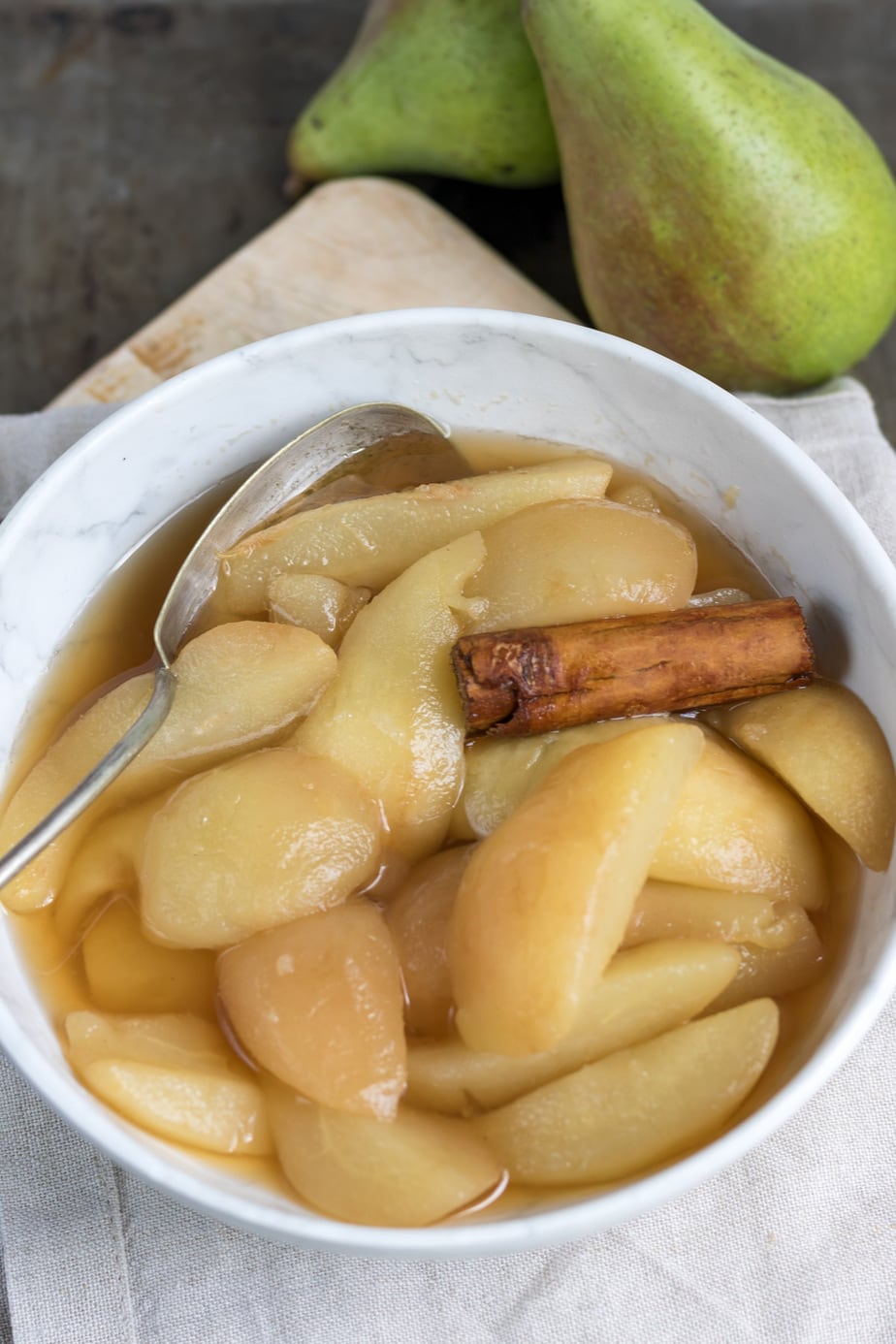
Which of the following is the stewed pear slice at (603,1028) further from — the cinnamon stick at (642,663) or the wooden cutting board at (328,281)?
the wooden cutting board at (328,281)

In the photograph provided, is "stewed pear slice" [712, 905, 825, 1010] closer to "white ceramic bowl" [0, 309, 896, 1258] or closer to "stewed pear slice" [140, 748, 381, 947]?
"white ceramic bowl" [0, 309, 896, 1258]

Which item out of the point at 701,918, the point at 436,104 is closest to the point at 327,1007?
the point at 701,918

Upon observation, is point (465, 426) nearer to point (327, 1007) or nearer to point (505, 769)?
point (505, 769)

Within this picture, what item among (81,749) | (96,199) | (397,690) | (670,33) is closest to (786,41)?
(670,33)

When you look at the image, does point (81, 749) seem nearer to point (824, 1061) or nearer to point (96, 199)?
point (824, 1061)

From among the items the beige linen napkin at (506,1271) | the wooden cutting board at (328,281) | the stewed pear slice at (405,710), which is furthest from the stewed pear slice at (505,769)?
the wooden cutting board at (328,281)

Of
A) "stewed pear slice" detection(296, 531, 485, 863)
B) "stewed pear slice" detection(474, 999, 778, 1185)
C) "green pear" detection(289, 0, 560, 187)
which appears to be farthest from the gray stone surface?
"stewed pear slice" detection(474, 999, 778, 1185)

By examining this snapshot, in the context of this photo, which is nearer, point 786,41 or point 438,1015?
point 438,1015
